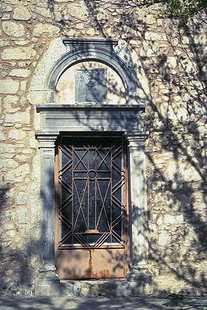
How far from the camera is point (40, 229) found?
6391 millimetres

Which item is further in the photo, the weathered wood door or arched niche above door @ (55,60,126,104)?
arched niche above door @ (55,60,126,104)

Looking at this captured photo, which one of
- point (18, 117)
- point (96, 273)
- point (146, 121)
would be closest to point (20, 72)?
point (18, 117)

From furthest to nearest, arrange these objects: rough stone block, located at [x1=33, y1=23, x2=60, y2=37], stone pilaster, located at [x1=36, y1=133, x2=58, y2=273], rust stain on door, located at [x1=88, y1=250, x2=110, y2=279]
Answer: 1. rough stone block, located at [x1=33, y1=23, x2=60, y2=37]
2. rust stain on door, located at [x1=88, y1=250, x2=110, y2=279]
3. stone pilaster, located at [x1=36, y1=133, x2=58, y2=273]

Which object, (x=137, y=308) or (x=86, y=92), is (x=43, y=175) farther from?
(x=137, y=308)

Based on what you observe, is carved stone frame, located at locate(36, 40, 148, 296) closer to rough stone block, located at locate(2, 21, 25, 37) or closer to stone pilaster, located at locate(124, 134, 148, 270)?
stone pilaster, located at locate(124, 134, 148, 270)

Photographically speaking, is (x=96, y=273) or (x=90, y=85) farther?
(x=90, y=85)

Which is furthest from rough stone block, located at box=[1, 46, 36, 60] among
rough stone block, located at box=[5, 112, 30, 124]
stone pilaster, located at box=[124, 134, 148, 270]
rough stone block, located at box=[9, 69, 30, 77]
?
stone pilaster, located at box=[124, 134, 148, 270]

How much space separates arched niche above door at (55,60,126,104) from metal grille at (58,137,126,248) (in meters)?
0.52

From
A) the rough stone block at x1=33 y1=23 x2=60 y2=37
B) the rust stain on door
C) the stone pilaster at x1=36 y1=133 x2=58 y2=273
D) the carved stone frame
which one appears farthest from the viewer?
the rough stone block at x1=33 y1=23 x2=60 y2=37

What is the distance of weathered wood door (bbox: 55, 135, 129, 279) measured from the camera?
6570 mm

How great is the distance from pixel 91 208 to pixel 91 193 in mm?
→ 191

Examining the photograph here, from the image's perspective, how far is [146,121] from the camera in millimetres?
6785

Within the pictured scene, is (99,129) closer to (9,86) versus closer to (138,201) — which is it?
(138,201)

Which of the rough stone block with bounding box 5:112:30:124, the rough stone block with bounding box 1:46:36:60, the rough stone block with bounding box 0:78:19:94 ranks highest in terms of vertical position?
the rough stone block with bounding box 1:46:36:60
